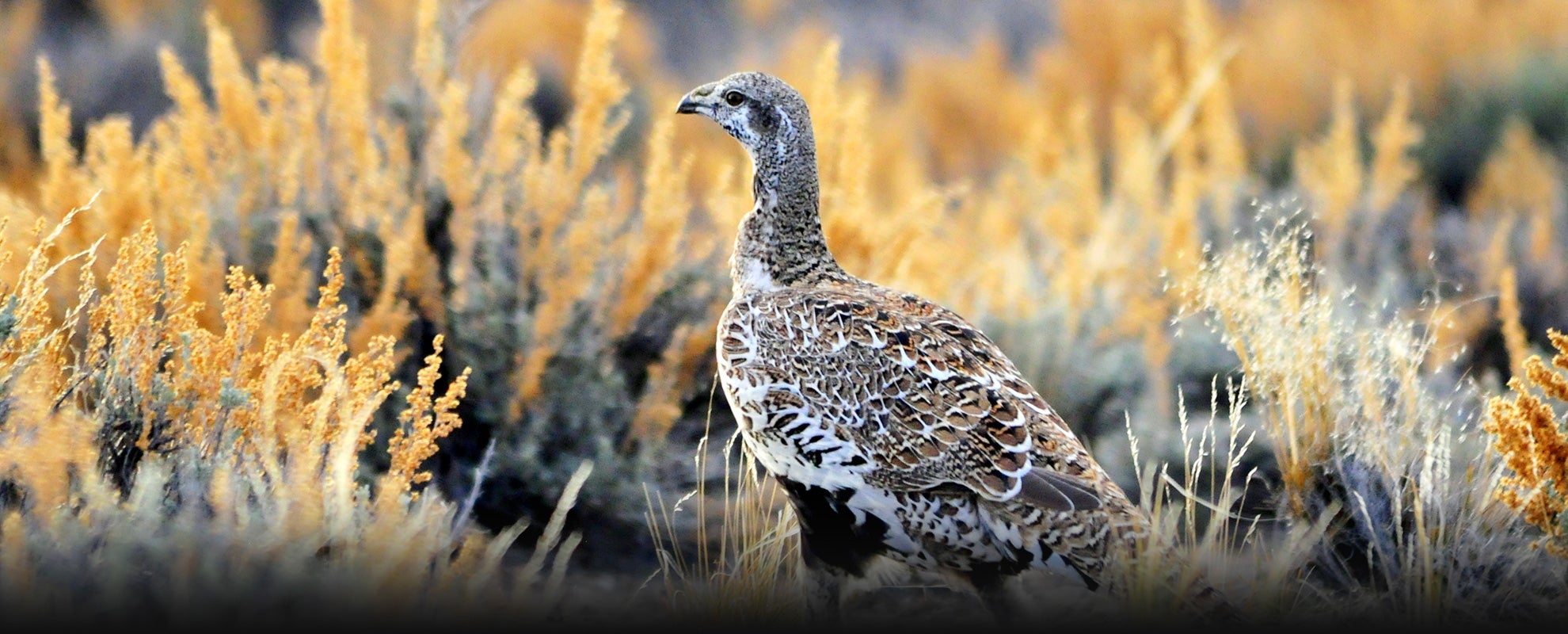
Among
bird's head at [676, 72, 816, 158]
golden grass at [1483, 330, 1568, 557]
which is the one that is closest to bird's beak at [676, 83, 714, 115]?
bird's head at [676, 72, 816, 158]

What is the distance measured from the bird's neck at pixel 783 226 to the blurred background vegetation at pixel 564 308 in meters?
0.42

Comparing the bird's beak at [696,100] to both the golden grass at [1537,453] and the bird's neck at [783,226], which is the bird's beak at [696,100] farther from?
the golden grass at [1537,453]

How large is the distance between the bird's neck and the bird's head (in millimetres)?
14

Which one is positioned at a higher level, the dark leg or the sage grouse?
the sage grouse

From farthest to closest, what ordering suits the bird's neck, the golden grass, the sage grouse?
the bird's neck → the golden grass → the sage grouse

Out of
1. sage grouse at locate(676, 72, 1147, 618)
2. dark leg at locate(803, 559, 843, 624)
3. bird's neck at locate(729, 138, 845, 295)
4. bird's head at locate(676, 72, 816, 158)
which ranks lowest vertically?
dark leg at locate(803, 559, 843, 624)

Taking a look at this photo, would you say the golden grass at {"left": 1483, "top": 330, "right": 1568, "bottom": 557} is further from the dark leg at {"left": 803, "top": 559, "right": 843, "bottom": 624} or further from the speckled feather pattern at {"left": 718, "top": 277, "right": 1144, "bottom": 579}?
the dark leg at {"left": 803, "top": 559, "right": 843, "bottom": 624}

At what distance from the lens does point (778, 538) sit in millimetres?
3535

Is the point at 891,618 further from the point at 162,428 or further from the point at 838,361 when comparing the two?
the point at 162,428

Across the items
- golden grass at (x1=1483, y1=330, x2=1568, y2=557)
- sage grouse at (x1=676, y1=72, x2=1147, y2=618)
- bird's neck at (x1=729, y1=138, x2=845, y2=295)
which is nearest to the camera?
sage grouse at (x1=676, y1=72, x2=1147, y2=618)

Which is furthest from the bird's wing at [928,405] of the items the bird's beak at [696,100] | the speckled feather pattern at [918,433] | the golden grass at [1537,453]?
the golden grass at [1537,453]

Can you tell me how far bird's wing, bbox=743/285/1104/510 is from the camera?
3090mm

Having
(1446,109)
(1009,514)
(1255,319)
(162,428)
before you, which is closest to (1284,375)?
(1255,319)

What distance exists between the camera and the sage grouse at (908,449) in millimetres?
3068
